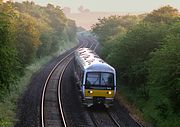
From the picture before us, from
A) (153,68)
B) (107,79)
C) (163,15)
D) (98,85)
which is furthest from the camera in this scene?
(163,15)

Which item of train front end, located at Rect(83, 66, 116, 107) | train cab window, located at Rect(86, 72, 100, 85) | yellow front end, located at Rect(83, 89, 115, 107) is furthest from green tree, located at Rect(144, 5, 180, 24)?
yellow front end, located at Rect(83, 89, 115, 107)

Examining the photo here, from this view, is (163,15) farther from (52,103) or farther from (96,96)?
(52,103)

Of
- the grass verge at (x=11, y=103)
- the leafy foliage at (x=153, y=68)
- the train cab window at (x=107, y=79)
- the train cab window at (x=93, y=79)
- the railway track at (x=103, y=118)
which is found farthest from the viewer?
the train cab window at (x=107, y=79)

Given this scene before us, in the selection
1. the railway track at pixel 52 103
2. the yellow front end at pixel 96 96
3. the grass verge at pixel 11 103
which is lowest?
the railway track at pixel 52 103

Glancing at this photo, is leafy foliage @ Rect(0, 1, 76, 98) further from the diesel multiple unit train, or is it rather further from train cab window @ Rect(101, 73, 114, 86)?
train cab window @ Rect(101, 73, 114, 86)

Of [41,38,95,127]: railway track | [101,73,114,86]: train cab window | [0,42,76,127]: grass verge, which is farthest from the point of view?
[101,73,114,86]: train cab window

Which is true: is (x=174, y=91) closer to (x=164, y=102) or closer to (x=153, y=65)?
(x=164, y=102)

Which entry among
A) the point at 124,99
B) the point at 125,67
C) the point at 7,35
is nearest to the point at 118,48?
the point at 125,67

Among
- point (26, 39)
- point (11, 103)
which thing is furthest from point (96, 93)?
point (26, 39)

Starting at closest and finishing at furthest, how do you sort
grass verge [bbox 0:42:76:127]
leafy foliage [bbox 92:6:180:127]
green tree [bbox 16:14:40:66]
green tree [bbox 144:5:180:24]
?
grass verge [bbox 0:42:76:127]
leafy foliage [bbox 92:6:180:127]
green tree [bbox 16:14:40:66]
green tree [bbox 144:5:180:24]

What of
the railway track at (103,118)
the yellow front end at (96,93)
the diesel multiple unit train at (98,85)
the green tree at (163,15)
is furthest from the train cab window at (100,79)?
the green tree at (163,15)

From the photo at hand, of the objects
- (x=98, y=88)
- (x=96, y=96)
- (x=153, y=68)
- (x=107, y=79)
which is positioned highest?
(x=153, y=68)

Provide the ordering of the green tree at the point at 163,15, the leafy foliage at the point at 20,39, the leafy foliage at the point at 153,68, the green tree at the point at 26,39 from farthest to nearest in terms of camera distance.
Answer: the green tree at the point at 163,15
the green tree at the point at 26,39
the leafy foliage at the point at 153,68
the leafy foliage at the point at 20,39

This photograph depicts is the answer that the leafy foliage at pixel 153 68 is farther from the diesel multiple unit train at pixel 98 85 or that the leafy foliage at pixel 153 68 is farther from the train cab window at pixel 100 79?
the train cab window at pixel 100 79
